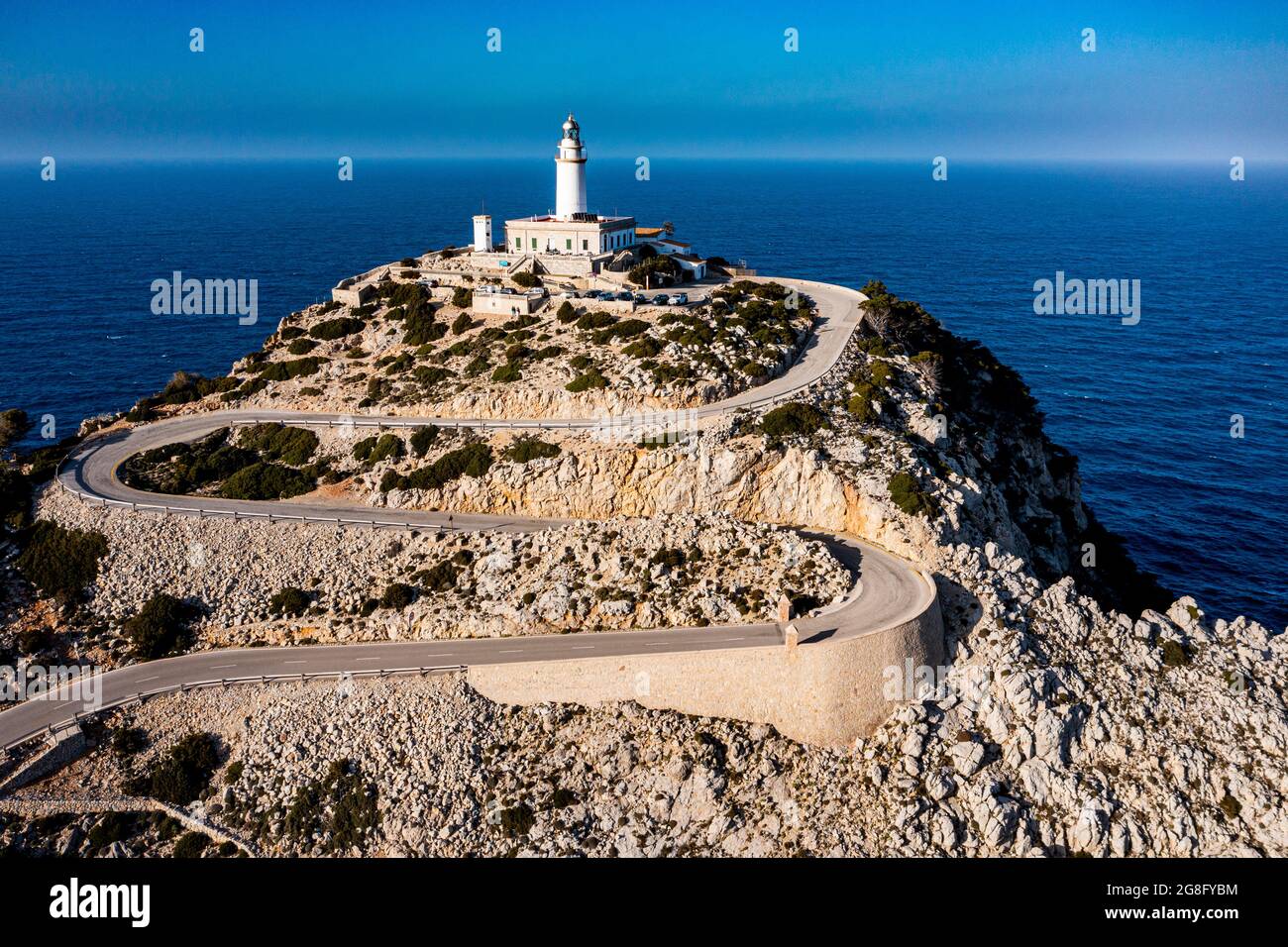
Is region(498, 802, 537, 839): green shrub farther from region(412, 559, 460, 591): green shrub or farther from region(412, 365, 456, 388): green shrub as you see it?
region(412, 365, 456, 388): green shrub

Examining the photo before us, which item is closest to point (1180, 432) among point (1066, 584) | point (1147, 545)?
point (1147, 545)

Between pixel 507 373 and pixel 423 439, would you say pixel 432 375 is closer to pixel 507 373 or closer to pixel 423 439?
pixel 507 373

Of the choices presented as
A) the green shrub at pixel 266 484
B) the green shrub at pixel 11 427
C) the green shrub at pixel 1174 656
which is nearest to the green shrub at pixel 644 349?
the green shrub at pixel 266 484

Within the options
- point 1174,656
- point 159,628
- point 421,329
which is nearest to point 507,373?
point 421,329

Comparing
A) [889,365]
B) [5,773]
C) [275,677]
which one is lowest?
[5,773]

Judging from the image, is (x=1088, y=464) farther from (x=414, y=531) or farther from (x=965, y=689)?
(x=414, y=531)

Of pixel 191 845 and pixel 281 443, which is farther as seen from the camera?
pixel 281 443

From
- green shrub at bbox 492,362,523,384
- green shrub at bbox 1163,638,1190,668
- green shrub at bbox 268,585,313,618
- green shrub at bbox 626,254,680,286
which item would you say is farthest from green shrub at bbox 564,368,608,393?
green shrub at bbox 1163,638,1190,668
